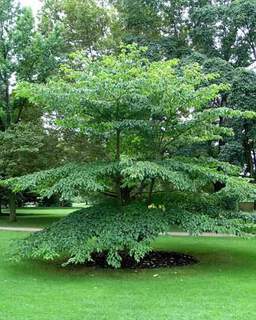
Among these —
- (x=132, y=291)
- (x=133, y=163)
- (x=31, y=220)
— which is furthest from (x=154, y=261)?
(x=31, y=220)

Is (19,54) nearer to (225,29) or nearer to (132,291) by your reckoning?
(225,29)

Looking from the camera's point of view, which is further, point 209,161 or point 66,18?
point 66,18

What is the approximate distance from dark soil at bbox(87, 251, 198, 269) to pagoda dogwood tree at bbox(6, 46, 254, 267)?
0.32 meters

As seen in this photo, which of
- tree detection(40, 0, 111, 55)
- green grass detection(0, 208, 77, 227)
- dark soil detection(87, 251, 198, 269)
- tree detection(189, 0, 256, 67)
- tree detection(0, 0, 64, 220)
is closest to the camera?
dark soil detection(87, 251, 198, 269)

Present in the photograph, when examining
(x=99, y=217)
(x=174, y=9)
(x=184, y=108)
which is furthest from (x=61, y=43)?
(x=99, y=217)

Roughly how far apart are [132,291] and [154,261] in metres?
2.94

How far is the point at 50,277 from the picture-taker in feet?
33.3

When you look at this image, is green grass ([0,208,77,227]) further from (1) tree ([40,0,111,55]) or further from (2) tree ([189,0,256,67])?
(2) tree ([189,0,256,67])

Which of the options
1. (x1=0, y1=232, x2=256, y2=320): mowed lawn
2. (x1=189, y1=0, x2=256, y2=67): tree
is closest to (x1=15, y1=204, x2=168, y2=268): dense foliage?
(x1=0, y1=232, x2=256, y2=320): mowed lawn

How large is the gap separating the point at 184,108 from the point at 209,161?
4.73 feet

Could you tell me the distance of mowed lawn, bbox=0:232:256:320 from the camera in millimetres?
7172

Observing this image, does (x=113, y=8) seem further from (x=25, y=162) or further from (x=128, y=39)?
(x=25, y=162)

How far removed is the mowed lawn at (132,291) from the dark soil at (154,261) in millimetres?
358

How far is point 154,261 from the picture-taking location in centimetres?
1163
